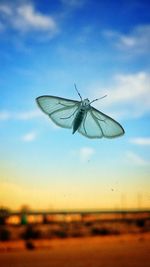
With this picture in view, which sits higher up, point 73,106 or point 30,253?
point 73,106

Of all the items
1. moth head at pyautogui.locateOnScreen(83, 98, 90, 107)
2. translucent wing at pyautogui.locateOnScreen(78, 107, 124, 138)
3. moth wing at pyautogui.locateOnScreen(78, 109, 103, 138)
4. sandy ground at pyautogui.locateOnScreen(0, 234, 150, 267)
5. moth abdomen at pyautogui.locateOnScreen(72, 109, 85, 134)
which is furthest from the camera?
sandy ground at pyautogui.locateOnScreen(0, 234, 150, 267)

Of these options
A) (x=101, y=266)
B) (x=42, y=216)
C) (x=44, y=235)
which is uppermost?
(x=42, y=216)

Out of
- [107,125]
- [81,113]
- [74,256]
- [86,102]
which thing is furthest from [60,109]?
[74,256]

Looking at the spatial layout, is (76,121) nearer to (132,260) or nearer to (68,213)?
(132,260)

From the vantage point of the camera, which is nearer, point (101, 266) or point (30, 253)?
point (101, 266)

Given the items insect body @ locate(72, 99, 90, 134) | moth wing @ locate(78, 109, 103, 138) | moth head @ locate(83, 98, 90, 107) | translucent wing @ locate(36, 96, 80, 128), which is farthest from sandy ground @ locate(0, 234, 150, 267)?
moth head @ locate(83, 98, 90, 107)

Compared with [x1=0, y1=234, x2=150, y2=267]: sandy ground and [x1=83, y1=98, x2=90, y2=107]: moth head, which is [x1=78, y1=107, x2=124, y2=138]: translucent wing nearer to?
[x1=83, y1=98, x2=90, y2=107]: moth head

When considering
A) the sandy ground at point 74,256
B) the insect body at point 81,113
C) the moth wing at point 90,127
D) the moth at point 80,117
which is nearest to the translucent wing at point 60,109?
the moth at point 80,117

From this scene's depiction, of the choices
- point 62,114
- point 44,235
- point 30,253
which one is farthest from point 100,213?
point 62,114
